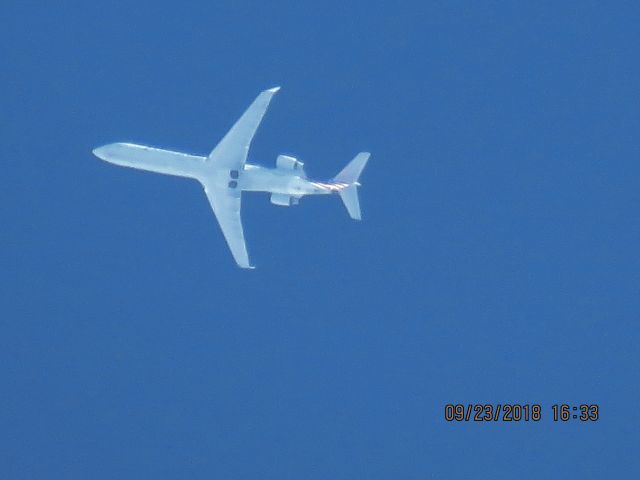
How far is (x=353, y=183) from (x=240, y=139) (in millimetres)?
6258

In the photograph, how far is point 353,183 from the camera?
121ft

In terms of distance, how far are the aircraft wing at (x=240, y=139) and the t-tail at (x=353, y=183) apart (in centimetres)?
515

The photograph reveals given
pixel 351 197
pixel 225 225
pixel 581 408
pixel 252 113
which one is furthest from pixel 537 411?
pixel 252 113

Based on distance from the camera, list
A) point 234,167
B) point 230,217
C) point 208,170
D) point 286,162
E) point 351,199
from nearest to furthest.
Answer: point 286,162, point 234,167, point 208,170, point 351,199, point 230,217

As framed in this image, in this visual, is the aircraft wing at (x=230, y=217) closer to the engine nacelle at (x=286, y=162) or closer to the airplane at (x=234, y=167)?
the airplane at (x=234, y=167)

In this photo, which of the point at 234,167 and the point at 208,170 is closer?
the point at 234,167

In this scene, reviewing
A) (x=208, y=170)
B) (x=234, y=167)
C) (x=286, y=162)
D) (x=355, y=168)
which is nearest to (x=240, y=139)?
(x=234, y=167)

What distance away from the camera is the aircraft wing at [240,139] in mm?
34781

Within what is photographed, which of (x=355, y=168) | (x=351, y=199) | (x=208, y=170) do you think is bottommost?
(x=351, y=199)

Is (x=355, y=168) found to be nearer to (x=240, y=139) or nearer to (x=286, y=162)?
(x=286, y=162)

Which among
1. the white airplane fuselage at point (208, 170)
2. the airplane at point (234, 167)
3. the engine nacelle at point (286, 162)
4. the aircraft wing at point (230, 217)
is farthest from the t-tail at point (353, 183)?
the aircraft wing at point (230, 217)

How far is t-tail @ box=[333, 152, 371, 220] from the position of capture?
121 feet

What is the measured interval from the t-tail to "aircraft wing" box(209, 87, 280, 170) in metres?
5.15

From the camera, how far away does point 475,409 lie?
42438 mm
